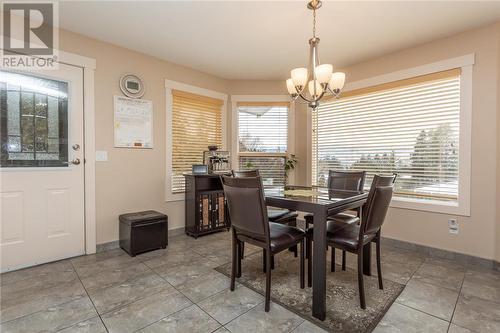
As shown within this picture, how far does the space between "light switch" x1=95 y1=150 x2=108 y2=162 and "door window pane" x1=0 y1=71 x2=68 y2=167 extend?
29 centimetres

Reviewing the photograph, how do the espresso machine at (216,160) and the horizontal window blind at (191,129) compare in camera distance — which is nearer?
the horizontal window blind at (191,129)

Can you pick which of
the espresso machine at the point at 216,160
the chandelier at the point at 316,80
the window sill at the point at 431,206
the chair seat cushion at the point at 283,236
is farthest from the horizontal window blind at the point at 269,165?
the chair seat cushion at the point at 283,236

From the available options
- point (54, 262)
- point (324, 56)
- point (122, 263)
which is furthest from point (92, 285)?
point (324, 56)

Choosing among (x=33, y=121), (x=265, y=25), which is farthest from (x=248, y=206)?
(x=33, y=121)

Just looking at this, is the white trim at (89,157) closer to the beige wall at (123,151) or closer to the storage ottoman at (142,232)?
the beige wall at (123,151)

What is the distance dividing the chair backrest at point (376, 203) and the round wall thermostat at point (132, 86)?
2.93m

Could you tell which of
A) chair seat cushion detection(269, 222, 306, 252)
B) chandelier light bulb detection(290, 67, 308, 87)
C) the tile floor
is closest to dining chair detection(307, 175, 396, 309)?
chair seat cushion detection(269, 222, 306, 252)

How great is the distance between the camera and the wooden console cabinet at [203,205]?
3.44m

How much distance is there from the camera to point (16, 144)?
2.44 metres

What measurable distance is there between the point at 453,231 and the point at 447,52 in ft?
6.59

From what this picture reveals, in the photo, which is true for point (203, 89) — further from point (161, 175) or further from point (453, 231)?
point (453, 231)

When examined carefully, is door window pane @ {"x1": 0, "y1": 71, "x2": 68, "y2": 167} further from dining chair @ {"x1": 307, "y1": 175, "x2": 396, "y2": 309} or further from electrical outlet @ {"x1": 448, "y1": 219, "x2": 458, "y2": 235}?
electrical outlet @ {"x1": 448, "y1": 219, "x2": 458, "y2": 235}

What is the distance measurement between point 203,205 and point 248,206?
5.95 feet

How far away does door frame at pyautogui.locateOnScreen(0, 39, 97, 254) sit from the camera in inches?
111
